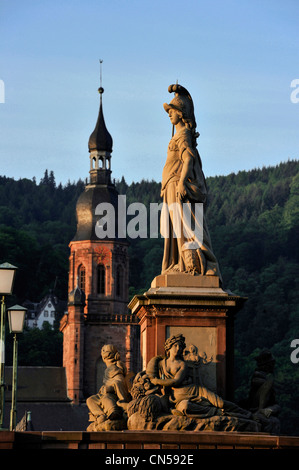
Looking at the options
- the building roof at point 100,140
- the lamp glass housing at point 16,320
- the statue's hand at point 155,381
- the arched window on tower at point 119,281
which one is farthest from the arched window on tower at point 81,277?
the statue's hand at point 155,381

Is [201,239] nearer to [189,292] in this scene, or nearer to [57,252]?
[189,292]

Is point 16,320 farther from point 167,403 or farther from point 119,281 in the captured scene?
point 119,281

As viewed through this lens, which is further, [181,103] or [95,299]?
[95,299]

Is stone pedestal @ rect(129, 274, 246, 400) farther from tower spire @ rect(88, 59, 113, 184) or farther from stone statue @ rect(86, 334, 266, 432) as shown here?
→ tower spire @ rect(88, 59, 113, 184)

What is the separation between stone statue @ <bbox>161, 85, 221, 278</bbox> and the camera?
20.8 metres

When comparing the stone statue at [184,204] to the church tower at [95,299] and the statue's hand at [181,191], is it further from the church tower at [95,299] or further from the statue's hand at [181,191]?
the church tower at [95,299]

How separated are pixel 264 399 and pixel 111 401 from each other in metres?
2.12

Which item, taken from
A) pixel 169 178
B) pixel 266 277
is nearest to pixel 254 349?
pixel 266 277

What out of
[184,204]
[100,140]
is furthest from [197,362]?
[100,140]

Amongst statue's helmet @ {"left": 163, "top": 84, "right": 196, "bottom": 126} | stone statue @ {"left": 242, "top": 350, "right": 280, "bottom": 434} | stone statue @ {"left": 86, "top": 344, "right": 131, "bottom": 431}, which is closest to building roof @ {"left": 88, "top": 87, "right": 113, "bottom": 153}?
statue's helmet @ {"left": 163, "top": 84, "right": 196, "bottom": 126}

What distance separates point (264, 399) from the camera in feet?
65.2

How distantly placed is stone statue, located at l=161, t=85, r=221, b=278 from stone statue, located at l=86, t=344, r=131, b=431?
167 centimetres

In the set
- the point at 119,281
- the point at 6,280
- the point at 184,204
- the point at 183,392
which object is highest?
the point at 119,281

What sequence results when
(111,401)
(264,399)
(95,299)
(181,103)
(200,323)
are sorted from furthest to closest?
(95,299) < (181,103) < (200,323) < (264,399) < (111,401)
